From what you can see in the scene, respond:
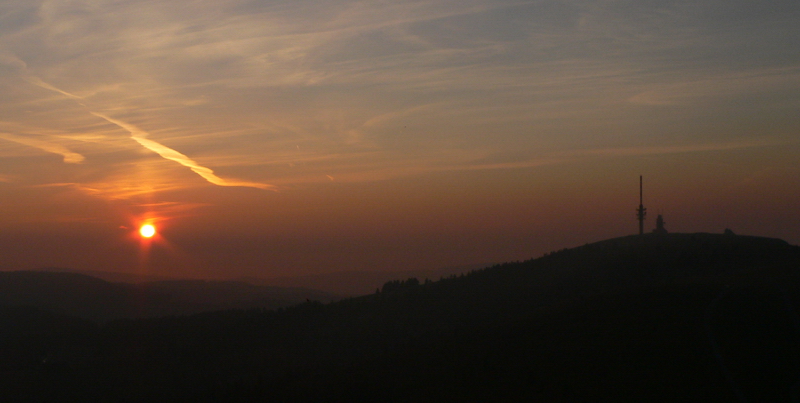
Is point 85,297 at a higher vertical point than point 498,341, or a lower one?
lower

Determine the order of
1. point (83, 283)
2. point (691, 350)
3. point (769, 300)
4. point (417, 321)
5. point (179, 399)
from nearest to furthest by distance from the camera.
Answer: point (691, 350) → point (769, 300) → point (179, 399) → point (417, 321) → point (83, 283)

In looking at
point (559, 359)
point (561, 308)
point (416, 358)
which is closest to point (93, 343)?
point (416, 358)

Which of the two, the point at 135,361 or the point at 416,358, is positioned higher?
the point at 416,358

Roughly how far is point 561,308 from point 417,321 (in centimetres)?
1502

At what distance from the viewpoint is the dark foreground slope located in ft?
81.4

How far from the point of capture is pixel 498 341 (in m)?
33.7

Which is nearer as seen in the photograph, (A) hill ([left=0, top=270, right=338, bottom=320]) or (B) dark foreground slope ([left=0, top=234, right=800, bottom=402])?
(B) dark foreground slope ([left=0, top=234, right=800, bottom=402])

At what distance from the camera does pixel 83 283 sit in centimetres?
15162

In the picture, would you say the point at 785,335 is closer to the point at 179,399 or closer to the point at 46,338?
the point at 179,399

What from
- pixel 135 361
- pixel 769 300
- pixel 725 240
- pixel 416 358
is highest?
pixel 725 240

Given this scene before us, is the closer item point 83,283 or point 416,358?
point 416,358

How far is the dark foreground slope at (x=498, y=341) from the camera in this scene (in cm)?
2480

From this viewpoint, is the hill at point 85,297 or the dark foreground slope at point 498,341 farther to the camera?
the hill at point 85,297

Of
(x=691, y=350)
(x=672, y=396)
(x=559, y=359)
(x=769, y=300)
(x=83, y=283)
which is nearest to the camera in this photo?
(x=672, y=396)
